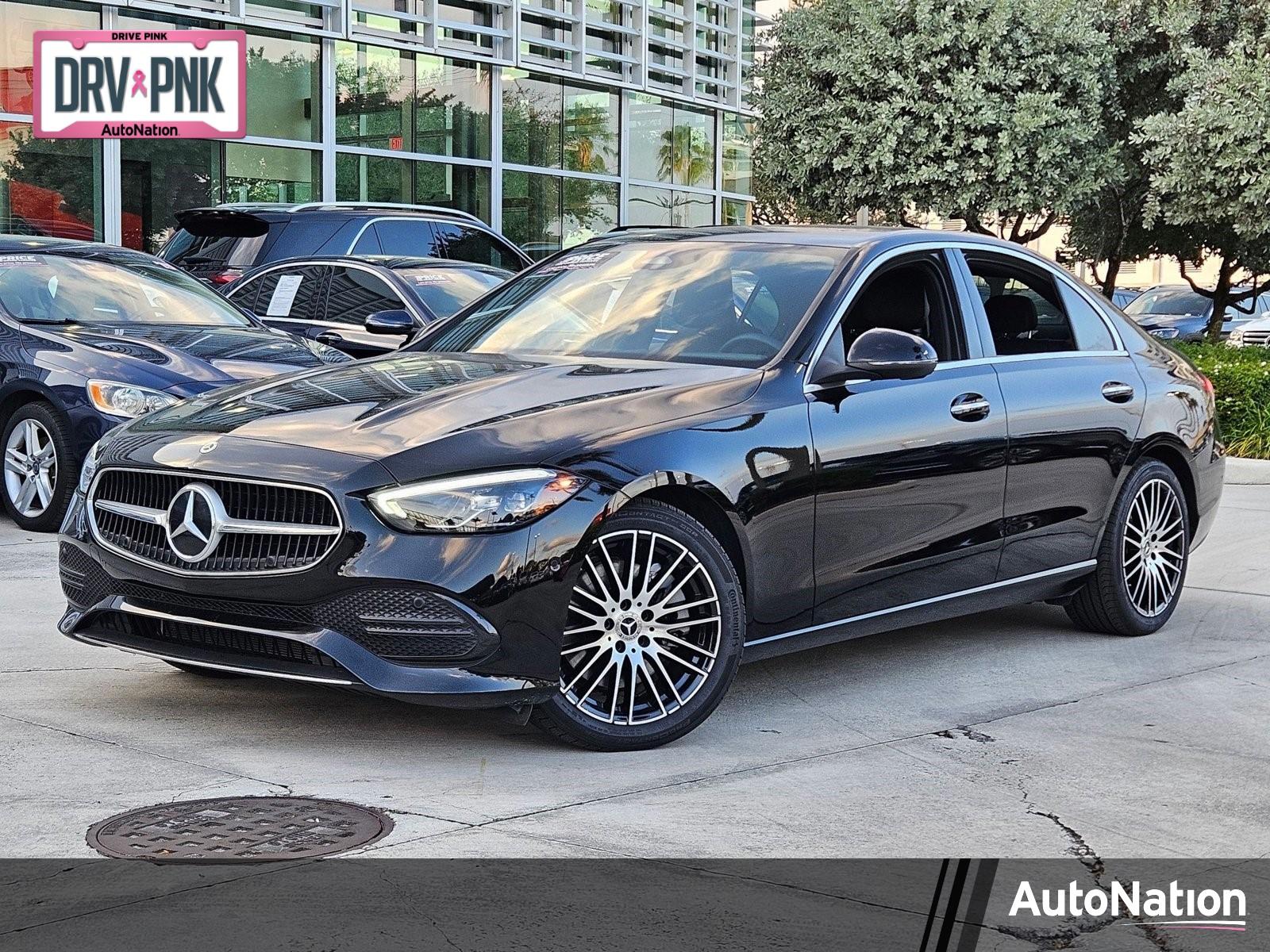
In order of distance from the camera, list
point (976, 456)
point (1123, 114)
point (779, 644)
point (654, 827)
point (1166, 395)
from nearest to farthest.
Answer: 1. point (654, 827)
2. point (779, 644)
3. point (976, 456)
4. point (1166, 395)
5. point (1123, 114)

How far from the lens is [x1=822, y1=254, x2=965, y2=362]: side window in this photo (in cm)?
644

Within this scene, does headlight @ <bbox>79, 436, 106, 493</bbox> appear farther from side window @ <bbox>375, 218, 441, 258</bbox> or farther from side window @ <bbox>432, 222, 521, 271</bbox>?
side window @ <bbox>432, 222, 521, 271</bbox>

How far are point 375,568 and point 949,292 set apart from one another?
8.95 ft

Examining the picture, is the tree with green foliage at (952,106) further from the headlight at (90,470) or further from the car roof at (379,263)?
the headlight at (90,470)

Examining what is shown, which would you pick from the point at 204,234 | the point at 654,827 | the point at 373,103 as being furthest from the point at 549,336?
the point at 373,103

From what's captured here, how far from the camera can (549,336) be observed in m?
6.48

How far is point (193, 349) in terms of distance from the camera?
32.9 ft

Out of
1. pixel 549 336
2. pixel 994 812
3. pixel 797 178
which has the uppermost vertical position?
pixel 797 178

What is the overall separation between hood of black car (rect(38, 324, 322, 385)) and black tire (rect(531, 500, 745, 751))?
15.0 feet

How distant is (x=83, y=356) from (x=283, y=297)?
344cm

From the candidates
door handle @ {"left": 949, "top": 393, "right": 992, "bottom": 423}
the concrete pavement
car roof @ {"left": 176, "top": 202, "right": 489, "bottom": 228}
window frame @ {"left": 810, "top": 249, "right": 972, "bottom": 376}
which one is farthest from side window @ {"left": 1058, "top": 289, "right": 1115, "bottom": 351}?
car roof @ {"left": 176, "top": 202, "right": 489, "bottom": 228}

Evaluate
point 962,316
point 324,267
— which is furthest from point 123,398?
point 962,316

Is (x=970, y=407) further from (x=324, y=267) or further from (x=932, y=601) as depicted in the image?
(x=324, y=267)

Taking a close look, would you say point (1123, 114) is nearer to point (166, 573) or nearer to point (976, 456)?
point (976, 456)
